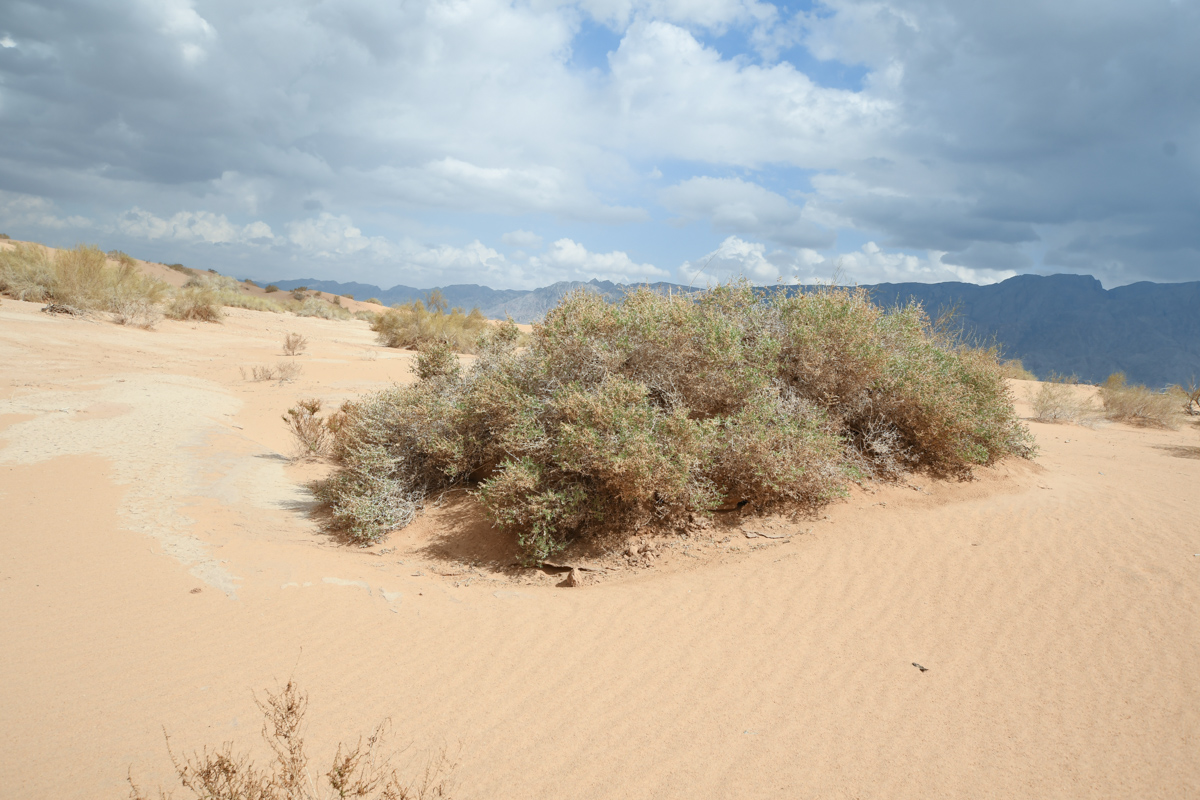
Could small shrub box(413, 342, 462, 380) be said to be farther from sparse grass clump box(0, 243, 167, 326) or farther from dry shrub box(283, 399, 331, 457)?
sparse grass clump box(0, 243, 167, 326)

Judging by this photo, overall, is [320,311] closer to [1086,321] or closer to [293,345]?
[293,345]

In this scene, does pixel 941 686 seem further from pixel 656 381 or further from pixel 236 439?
pixel 236 439

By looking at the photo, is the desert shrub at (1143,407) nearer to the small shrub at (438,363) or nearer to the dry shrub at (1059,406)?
the dry shrub at (1059,406)

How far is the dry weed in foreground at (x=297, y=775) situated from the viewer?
7.26 ft

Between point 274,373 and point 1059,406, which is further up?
point 1059,406

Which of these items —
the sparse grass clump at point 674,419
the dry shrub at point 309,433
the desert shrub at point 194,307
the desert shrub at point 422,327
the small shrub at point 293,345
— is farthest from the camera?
the desert shrub at point 422,327

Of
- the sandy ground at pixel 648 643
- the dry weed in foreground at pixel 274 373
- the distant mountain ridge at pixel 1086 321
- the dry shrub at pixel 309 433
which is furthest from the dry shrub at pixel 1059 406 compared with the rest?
the distant mountain ridge at pixel 1086 321

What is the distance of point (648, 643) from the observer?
3930 millimetres

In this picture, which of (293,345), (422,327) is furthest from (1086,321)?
(293,345)

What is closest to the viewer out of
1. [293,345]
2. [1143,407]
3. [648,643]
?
[648,643]

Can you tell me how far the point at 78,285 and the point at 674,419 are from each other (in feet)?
65.4

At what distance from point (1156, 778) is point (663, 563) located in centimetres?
317

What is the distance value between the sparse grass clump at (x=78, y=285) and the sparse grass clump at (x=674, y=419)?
584 inches

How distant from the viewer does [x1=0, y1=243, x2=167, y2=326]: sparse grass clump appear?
1680cm
